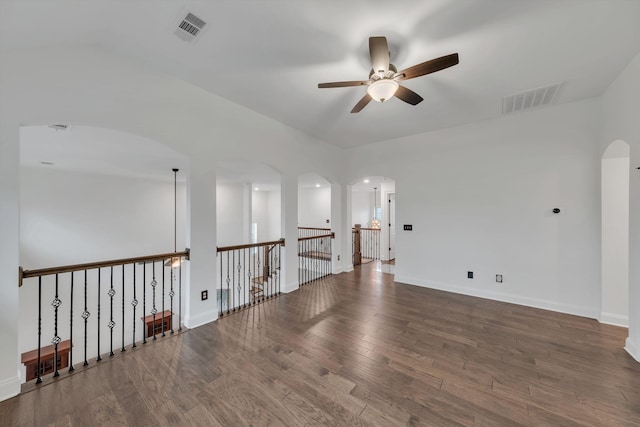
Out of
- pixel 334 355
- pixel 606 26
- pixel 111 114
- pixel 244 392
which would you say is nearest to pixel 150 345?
pixel 244 392

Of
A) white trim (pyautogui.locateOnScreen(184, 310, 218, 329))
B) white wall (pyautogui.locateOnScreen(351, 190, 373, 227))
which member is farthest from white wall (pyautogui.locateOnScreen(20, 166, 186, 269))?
white wall (pyautogui.locateOnScreen(351, 190, 373, 227))

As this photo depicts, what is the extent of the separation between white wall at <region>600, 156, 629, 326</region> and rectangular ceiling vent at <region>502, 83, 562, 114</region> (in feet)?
3.61

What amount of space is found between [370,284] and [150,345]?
3.73 metres

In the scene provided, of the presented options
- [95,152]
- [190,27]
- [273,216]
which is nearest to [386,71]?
[190,27]

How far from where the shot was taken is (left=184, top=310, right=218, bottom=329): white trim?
3.12 m

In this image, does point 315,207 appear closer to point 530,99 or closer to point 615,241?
point 530,99

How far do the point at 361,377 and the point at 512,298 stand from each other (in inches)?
128

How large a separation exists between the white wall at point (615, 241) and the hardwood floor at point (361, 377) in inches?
11.4

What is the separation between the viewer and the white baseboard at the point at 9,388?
1.92 meters

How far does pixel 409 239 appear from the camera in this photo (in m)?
4.98

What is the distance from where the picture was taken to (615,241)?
3.18 metres

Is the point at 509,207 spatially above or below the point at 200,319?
above

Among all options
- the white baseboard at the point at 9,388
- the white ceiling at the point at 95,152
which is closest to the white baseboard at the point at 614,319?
the white ceiling at the point at 95,152

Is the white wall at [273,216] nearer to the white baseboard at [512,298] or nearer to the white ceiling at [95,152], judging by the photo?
the white ceiling at [95,152]
